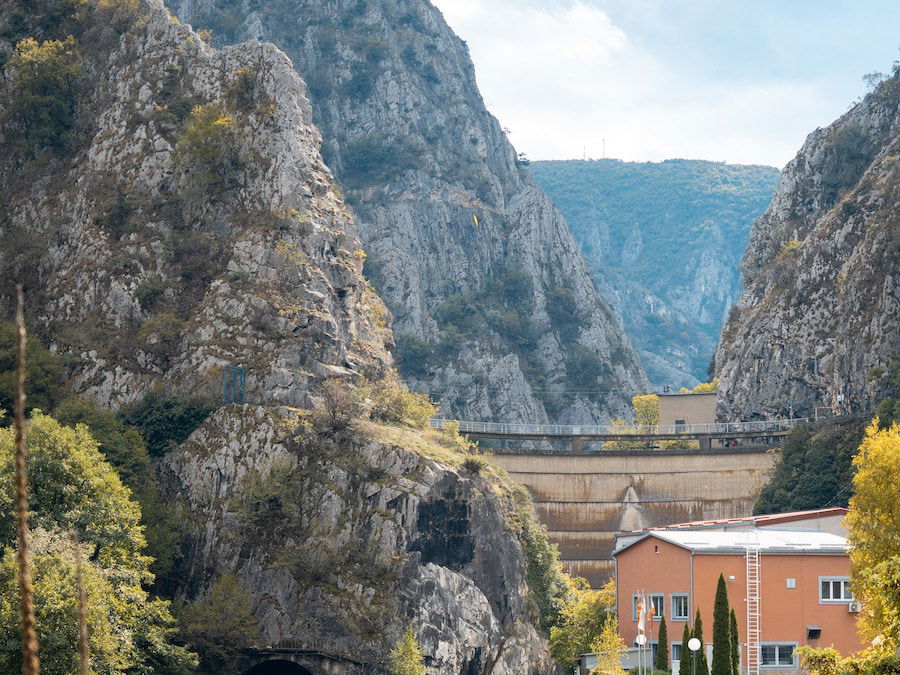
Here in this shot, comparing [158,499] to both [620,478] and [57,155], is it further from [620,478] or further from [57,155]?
[620,478]

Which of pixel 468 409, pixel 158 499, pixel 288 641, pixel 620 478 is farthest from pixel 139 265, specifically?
pixel 468 409

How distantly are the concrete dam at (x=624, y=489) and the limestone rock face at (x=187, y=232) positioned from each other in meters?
25.8

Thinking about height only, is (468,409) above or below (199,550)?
above

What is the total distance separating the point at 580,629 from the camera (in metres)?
96.8

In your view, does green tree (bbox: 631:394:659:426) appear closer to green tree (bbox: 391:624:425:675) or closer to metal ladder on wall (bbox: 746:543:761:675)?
green tree (bbox: 391:624:425:675)

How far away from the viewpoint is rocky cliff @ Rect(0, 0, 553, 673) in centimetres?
9734

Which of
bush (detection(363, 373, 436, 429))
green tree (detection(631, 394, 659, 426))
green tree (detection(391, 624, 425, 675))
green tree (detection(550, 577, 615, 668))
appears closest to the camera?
green tree (detection(391, 624, 425, 675))

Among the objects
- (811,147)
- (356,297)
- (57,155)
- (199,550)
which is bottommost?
(199,550)

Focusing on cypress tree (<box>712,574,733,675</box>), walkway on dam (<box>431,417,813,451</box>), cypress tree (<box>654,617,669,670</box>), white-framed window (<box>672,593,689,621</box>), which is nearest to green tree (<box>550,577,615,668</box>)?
white-framed window (<box>672,593,689,621</box>)

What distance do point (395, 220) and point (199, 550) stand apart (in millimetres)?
105046

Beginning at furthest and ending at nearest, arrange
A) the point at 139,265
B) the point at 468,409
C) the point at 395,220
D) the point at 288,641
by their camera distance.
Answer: the point at 395,220, the point at 468,409, the point at 139,265, the point at 288,641

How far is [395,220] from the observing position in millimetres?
196625

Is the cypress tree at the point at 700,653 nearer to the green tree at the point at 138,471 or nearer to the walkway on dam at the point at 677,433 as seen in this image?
the green tree at the point at 138,471

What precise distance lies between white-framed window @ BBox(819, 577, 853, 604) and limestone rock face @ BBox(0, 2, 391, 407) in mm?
45215
